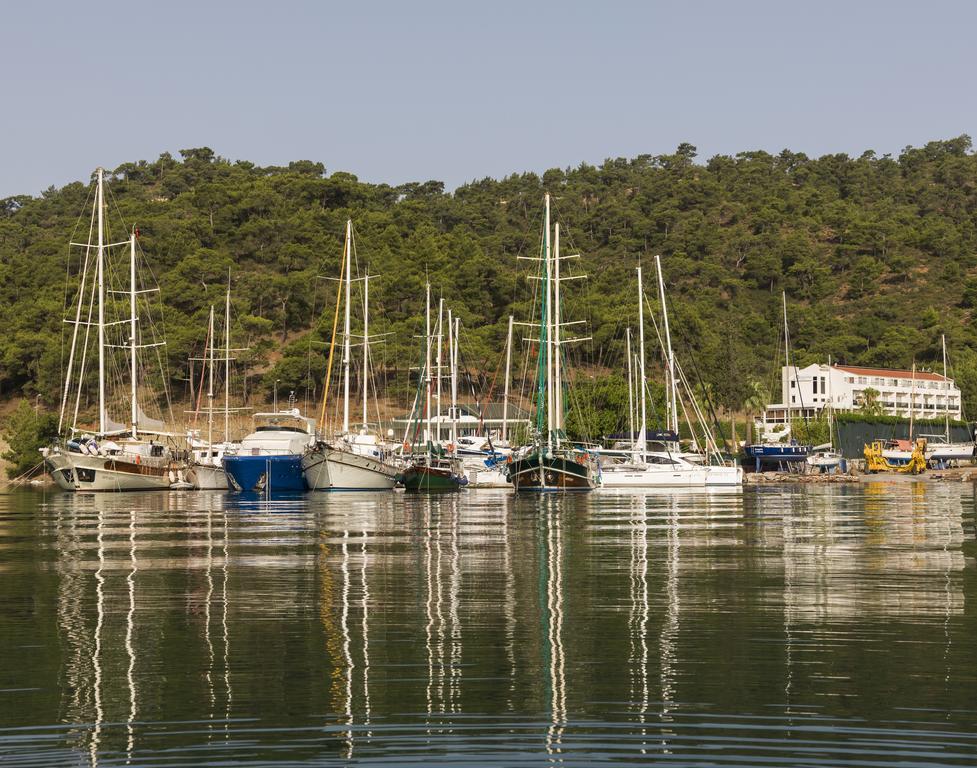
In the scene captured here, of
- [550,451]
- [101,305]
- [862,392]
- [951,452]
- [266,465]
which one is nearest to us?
[550,451]

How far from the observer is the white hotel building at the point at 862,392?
126 metres

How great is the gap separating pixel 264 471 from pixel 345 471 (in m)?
4.94

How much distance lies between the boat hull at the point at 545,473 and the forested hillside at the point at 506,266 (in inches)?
1579

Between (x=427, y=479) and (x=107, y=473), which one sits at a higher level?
(x=107, y=473)

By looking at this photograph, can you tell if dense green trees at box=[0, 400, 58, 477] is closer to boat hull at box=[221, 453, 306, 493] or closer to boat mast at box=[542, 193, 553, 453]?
boat hull at box=[221, 453, 306, 493]

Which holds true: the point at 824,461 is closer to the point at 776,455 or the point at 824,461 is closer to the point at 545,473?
the point at 776,455

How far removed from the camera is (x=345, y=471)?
64.4 metres

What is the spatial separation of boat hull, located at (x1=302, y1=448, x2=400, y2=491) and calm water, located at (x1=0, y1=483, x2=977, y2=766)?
33.2m

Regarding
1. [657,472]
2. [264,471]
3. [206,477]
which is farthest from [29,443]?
[657,472]

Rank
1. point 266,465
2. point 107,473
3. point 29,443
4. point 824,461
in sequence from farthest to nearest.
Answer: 1. point 29,443
2. point 824,461
3. point 107,473
4. point 266,465

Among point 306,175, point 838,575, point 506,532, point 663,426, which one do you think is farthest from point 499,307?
point 838,575

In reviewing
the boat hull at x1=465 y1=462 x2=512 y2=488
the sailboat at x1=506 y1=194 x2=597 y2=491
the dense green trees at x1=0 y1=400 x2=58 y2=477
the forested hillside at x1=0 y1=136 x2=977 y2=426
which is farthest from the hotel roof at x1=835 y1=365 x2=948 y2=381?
the dense green trees at x1=0 y1=400 x2=58 y2=477

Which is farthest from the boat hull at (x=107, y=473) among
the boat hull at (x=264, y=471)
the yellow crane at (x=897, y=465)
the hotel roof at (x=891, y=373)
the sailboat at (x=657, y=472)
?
the hotel roof at (x=891, y=373)

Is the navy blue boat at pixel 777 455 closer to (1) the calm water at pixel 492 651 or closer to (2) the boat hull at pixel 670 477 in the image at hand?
(2) the boat hull at pixel 670 477
